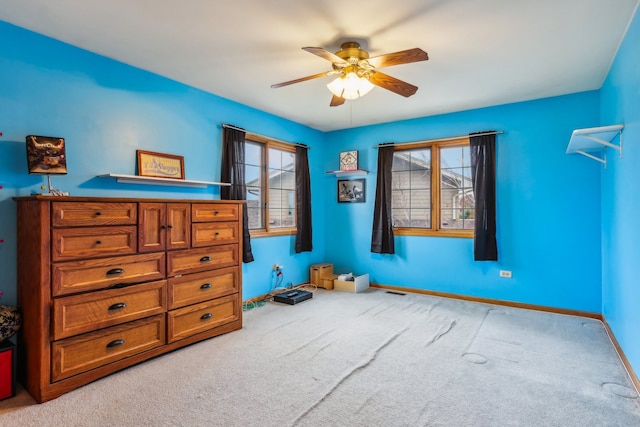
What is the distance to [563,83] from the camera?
3512 millimetres

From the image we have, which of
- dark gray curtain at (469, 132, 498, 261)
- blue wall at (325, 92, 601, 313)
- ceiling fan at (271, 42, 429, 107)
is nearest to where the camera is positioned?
ceiling fan at (271, 42, 429, 107)

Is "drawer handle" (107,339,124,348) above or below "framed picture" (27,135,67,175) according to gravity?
below

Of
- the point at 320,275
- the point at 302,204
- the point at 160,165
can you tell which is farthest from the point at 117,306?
the point at 320,275

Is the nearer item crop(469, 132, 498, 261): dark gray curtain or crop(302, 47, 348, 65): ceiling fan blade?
crop(302, 47, 348, 65): ceiling fan blade

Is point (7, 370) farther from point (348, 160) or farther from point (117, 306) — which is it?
point (348, 160)

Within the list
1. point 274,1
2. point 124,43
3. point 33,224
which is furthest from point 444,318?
point 124,43

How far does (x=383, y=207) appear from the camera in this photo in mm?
4973

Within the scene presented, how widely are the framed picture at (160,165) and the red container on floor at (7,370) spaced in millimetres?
1600

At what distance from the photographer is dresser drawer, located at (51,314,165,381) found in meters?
2.21

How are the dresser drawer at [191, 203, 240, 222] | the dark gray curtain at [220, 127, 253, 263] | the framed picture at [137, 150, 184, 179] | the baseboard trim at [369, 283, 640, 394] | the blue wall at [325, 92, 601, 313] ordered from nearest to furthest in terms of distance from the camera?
the baseboard trim at [369, 283, 640, 394] < the dresser drawer at [191, 203, 240, 222] < the framed picture at [137, 150, 184, 179] < the blue wall at [325, 92, 601, 313] < the dark gray curtain at [220, 127, 253, 263]

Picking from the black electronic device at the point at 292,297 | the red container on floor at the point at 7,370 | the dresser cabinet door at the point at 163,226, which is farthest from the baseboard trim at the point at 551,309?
the red container on floor at the point at 7,370

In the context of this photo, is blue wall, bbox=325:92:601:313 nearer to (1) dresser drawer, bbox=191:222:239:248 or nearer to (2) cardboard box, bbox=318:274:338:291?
(2) cardboard box, bbox=318:274:338:291

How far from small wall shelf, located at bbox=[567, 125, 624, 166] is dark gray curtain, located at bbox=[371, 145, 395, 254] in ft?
7.06

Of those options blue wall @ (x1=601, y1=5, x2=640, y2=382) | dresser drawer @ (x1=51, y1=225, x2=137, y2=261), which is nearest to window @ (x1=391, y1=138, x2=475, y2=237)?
blue wall @ (x1=601, y1=5, x2=640, y2=382)
